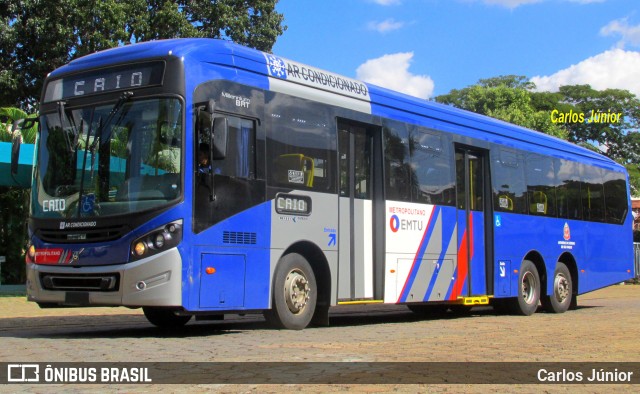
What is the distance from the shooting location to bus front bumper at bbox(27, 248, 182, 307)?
31.6ft

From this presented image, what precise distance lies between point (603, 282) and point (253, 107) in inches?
494

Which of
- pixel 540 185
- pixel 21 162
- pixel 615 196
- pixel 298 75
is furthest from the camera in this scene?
pixel 615 196

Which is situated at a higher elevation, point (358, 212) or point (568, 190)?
point (568, 190)

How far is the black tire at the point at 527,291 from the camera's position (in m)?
17.1

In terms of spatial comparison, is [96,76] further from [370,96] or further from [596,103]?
[596,103]

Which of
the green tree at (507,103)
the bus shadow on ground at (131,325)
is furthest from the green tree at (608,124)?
the bus shadow on ground at (131,325)

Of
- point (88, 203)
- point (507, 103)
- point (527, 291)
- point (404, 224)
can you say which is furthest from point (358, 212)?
point (507, 103)

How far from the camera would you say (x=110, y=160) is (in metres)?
10.1

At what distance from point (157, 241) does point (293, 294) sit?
2392 millimetres

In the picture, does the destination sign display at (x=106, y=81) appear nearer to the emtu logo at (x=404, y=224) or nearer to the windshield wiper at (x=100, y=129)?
the windshield wiper at (x=100, y=129)

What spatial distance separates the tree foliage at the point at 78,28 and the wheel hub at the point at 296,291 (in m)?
19.9

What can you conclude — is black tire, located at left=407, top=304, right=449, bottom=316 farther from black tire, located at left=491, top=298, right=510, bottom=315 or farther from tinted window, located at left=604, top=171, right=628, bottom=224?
tinted window, located at left=604, top=171, right=628, bottom=224

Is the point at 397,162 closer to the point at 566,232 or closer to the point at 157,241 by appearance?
the point at 157,241

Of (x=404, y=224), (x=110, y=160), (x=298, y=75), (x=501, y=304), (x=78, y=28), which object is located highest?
(x=78, y=28)
